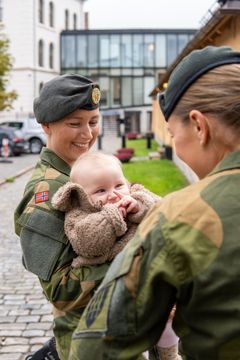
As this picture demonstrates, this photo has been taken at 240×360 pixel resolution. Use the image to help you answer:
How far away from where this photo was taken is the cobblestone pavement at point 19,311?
5514 millimetres

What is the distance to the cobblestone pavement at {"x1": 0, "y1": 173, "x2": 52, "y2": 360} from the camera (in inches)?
217

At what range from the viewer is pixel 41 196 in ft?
8.15

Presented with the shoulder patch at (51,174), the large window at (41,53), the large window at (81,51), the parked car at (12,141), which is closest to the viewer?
the shoulder patch at (51,174)

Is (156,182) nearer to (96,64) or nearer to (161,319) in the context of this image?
(161,319)

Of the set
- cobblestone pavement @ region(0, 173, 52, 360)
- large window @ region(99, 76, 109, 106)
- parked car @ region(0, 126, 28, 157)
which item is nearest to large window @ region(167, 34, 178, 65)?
large window @ region(99, 76, 109, 106)

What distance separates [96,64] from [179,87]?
6666cm

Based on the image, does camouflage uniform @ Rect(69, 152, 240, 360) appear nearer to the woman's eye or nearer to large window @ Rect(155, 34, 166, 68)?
the woman's eye

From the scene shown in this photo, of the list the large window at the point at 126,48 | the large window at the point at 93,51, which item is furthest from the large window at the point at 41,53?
the large window at the point at 126,48

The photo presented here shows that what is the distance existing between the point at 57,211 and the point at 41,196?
14cm

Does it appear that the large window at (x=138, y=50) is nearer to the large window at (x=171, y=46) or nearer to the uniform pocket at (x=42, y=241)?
the large window at (x=171, y=46)

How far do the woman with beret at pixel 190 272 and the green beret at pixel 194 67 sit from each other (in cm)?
6

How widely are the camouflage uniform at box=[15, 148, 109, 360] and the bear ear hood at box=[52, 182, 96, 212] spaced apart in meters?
0.08

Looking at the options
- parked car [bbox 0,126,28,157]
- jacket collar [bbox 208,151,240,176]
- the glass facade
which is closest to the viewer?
jacket collar [bbox 208,151,240,176]

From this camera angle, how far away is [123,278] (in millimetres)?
1523
